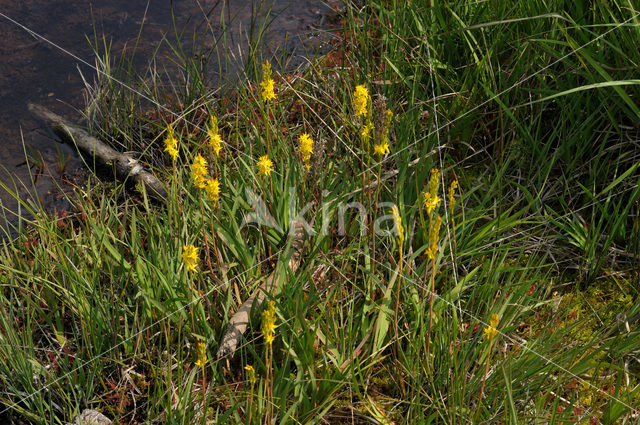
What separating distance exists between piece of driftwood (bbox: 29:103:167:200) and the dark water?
0.31 ft

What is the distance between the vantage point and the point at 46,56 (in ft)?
14.5

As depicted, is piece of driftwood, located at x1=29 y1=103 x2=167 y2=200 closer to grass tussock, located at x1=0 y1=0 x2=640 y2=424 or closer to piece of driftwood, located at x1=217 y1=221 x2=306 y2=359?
grass tussock, located at x1=0 y1=0 x2=640 y2=424

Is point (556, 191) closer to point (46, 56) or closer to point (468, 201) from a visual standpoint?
point (468, 201)

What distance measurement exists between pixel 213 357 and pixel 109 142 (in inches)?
77.5

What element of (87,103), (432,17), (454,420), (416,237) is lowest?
(454,420)

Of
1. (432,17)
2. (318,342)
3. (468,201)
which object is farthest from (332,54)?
(318,342)

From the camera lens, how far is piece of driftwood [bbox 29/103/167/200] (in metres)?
3.31

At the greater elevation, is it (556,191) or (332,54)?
(332,54)

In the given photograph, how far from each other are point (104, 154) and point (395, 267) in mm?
2014

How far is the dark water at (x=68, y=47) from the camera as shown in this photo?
12.2 ft

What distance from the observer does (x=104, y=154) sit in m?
3.57

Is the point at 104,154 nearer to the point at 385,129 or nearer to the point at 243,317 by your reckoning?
the point at 243,317

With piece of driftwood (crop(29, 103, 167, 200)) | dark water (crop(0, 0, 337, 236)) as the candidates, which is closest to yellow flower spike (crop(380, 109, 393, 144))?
piece of driftwood (crop(29, 103, 167, 200))

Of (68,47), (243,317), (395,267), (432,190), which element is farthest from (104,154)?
(432,190)
